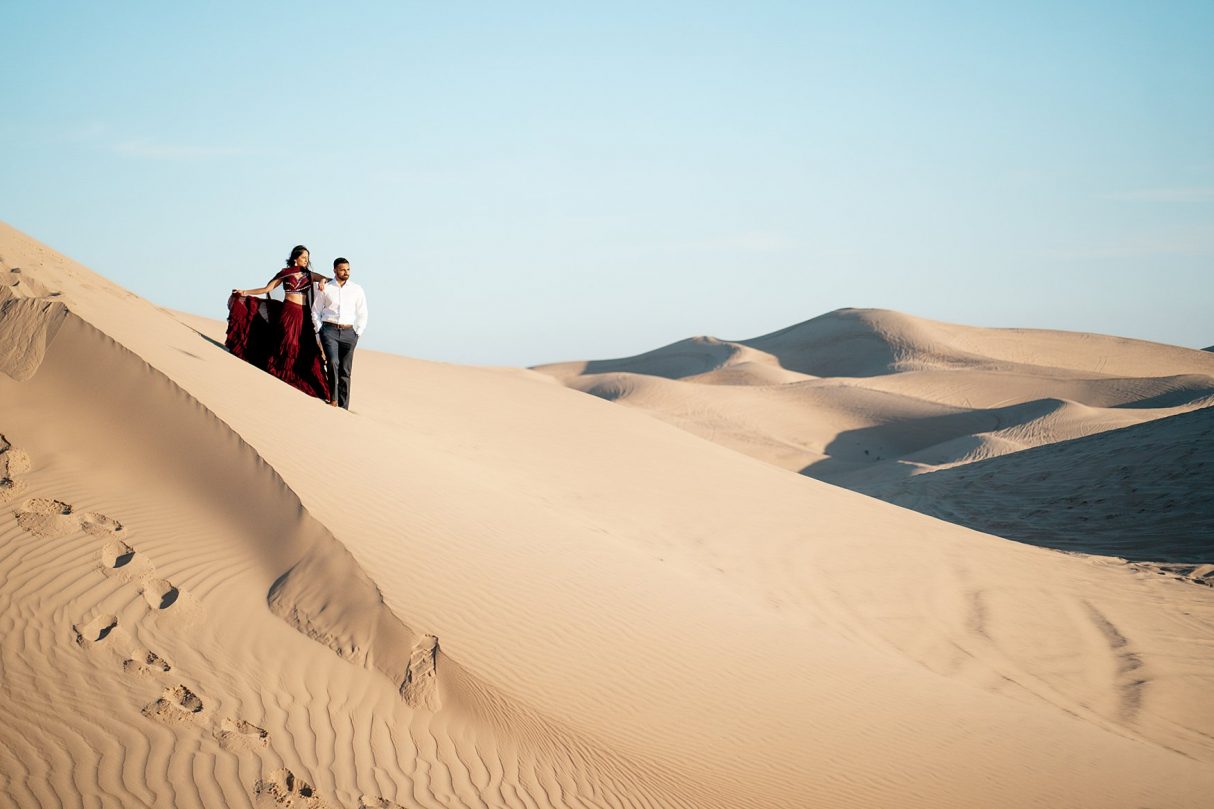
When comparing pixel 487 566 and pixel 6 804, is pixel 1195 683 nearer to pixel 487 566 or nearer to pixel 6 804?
pixel 487 566

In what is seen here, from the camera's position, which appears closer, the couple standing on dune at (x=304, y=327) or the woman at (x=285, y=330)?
the couple standing on dune at (x=304, y=327)

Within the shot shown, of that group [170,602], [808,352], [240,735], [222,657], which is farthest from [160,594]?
[808,352]

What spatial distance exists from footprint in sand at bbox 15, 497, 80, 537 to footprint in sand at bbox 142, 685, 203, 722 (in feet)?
5.33

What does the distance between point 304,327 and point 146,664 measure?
238 inches

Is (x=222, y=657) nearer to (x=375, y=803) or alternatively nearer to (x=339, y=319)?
(x=375, y=803)

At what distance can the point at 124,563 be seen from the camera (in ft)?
16.8

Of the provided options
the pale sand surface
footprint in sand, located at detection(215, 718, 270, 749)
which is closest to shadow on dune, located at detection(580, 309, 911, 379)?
the pale sand surface

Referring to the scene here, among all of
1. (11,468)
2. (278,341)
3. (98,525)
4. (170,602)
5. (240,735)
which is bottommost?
(240,735)

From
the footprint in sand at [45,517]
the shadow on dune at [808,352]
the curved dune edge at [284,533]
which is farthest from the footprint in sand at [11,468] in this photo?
the shadow on dune at [808,352]

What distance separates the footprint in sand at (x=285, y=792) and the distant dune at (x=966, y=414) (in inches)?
543

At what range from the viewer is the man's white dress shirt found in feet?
30.7

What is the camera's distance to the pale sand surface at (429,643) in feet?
13.6

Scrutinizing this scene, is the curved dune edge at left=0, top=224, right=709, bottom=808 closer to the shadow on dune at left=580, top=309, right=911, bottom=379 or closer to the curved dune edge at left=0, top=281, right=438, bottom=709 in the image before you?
the curved dune edge at left=0, top=281, right=438, bottom=709

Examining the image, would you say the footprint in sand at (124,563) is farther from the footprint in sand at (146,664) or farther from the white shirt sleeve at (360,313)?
the white shirt sleeve at (360,313)
